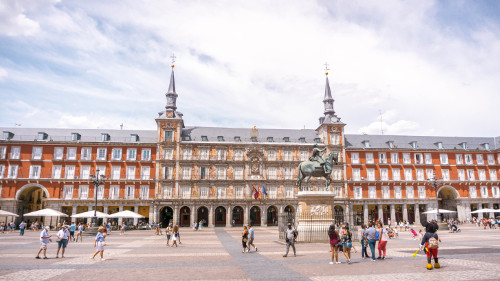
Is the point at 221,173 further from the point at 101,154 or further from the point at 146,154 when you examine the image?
the point at 101,154

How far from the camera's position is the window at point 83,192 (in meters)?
54.0

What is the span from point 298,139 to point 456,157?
29.1 meters

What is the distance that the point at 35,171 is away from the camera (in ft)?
177

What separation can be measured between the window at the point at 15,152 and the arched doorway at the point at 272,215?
138ft

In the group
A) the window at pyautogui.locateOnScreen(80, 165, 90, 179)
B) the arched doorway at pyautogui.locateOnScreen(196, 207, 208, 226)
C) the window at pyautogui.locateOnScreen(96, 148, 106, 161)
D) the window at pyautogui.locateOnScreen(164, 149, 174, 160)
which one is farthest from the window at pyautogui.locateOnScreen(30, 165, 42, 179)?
the arched doorway at pyautogui.locateOnScreen(196, 207, 208, 226)

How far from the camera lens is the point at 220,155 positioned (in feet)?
193

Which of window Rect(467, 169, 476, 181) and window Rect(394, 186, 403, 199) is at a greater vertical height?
window Rect(467, 169, 476, 181)

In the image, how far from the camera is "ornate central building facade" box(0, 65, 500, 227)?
54375mm

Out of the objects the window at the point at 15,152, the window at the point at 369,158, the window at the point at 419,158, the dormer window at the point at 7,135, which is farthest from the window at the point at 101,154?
the window at the point at 419,158

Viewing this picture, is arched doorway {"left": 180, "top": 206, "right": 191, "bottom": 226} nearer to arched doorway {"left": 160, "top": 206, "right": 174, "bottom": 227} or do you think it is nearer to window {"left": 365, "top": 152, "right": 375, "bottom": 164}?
arched doorway {"left": 160, "top": 206, "right": 174, "bottom": 227}

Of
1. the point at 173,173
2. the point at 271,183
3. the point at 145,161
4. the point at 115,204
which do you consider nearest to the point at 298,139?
the point at 271,183

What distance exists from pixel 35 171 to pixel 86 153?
7939mm

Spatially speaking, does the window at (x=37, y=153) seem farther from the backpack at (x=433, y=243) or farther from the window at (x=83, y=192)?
the backpack at (x=433, y=243)

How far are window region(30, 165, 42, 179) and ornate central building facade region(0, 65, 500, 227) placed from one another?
14 cm
